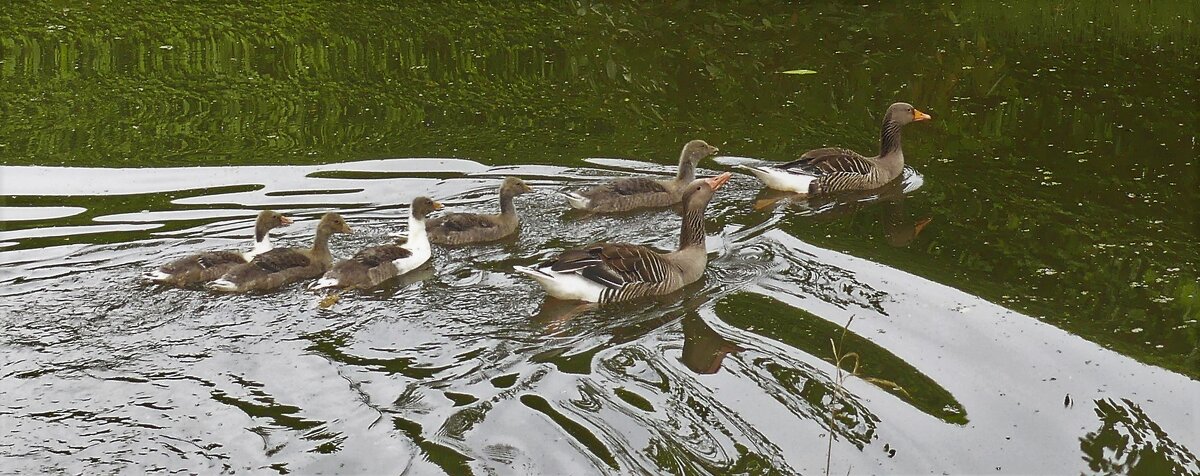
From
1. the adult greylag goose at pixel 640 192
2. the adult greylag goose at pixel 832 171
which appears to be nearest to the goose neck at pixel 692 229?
the adult greylag goose at pixel 640 192

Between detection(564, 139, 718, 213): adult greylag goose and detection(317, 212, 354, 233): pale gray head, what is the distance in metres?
2.30

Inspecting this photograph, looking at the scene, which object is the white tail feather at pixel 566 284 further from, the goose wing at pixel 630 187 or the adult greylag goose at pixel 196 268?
the adult greylag goose at pixel 196 268

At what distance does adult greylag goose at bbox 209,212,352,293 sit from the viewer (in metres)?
10.3

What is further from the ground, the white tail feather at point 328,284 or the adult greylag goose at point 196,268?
the adult greylag goose at point 196,268

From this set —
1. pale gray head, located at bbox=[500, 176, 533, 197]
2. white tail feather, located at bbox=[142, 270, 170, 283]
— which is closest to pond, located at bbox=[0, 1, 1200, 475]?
white tail feather, located at bbox=[142, 270, 170, 283]

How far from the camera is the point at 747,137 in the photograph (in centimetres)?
1469

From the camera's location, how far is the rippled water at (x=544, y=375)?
782cm

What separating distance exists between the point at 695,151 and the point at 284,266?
14.9 feet

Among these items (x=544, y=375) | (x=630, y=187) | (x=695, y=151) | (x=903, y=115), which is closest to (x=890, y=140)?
(x=903, y=115)

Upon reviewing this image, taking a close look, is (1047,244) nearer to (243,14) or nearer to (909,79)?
(909,79)

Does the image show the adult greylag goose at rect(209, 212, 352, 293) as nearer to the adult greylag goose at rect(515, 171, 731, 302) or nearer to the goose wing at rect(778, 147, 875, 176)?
the adult greylag goose at rect(515, 171, 731, 302)

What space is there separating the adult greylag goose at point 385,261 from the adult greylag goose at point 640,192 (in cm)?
163

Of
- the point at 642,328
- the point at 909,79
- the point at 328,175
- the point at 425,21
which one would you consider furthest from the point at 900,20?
the point at 642,328

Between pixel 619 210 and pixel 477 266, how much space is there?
191 centimetres
